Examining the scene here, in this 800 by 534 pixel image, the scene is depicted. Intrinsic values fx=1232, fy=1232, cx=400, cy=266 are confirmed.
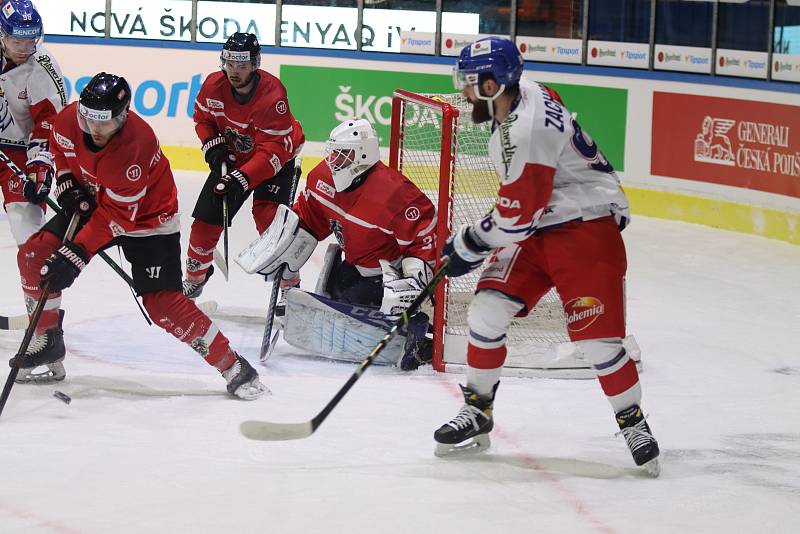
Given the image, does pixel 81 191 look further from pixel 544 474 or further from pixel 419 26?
pixel 419 26

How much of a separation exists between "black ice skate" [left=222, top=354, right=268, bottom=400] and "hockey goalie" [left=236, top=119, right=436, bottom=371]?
1.84ft

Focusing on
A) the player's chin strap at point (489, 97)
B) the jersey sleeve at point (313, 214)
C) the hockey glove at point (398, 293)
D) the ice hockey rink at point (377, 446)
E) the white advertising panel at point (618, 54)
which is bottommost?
the ice hockey rink at point (377, 446)

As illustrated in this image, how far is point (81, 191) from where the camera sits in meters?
3.81

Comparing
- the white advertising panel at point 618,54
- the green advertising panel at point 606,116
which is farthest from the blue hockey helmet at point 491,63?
the white advertising panel at point 618,54

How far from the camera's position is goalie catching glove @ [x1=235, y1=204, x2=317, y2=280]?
14.7 ft

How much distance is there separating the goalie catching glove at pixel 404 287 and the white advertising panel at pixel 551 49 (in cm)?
445

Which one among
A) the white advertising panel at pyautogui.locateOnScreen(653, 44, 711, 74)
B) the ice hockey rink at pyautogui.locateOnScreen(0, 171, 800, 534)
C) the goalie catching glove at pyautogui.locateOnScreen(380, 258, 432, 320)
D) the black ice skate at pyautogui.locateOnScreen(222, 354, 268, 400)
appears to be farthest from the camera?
the white advertising panel at pyautogui.locateOnScreen(653, 44, 711, 74)

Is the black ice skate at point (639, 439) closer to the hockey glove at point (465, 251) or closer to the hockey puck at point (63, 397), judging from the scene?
the hockey glove at point (465, 251)

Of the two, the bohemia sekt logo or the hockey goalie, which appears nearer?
the bohemia sekt logo

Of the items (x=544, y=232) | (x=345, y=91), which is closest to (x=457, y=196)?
(x=544, y=232)

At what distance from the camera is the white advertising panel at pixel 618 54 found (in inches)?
322

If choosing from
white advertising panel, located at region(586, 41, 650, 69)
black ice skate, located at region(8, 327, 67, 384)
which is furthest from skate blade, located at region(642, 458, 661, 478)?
white advertising panel, located at region(586, 41, 650, 69)

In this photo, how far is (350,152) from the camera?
4348 millimetres

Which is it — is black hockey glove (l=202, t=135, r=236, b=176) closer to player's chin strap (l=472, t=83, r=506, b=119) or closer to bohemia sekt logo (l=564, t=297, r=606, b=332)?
player's chin strap (l=472, t=83, r=506, b=119)
